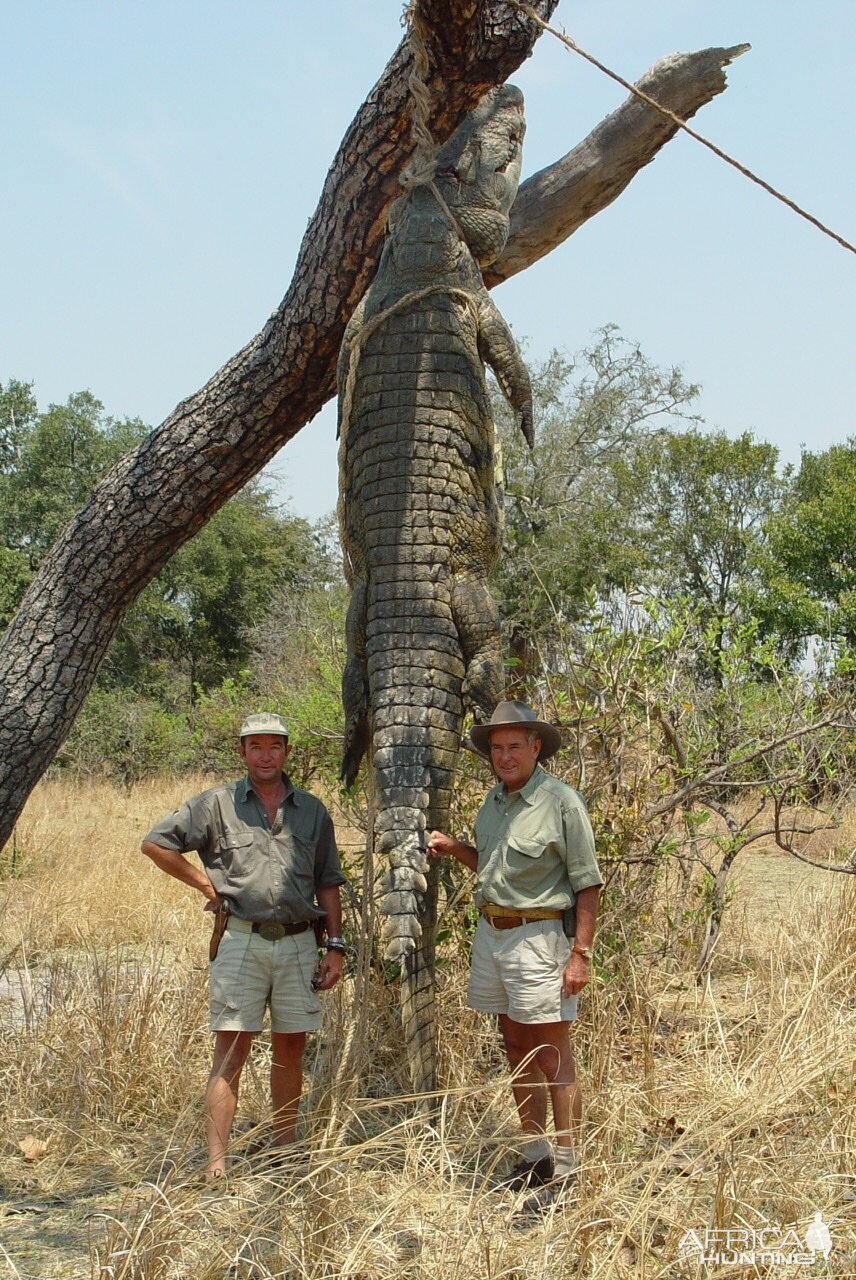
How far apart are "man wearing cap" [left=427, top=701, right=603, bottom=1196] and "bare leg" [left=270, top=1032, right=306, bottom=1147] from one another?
1.98 ft

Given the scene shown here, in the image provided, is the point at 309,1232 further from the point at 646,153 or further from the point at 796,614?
the point at 796,614

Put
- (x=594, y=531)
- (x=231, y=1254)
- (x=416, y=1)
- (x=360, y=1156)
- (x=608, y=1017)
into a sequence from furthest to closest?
(x=594, y=531) → (x=608, y=1017) → (x=416, y=1) → (x=360, y=1156) → (x=231, y=1254)

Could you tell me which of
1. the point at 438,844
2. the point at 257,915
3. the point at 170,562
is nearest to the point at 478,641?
the point at 438,844

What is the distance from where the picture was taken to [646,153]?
5211 millimetres

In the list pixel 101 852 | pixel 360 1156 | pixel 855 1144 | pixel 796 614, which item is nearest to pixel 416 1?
pixel 360 1156

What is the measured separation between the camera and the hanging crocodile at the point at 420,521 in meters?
3.50

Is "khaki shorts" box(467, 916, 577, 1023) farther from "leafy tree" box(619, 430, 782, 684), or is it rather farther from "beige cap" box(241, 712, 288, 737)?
"leafy tree" box(619, 430, 782, 684)

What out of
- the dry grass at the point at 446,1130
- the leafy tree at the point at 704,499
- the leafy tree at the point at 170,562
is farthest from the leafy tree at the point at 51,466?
the dry grass at the point at 446,1130

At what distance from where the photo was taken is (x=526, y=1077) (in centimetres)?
383

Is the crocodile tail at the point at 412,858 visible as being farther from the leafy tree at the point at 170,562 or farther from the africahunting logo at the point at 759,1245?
the leafy tree at the point at 170,562

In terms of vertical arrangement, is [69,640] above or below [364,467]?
below

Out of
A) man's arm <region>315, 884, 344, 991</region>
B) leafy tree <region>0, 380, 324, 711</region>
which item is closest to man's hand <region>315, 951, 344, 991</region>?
man's arm <region>315, 884, 344, 991</region>

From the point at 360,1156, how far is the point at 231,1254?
487 mm

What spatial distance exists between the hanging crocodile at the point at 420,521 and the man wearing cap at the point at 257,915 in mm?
351
